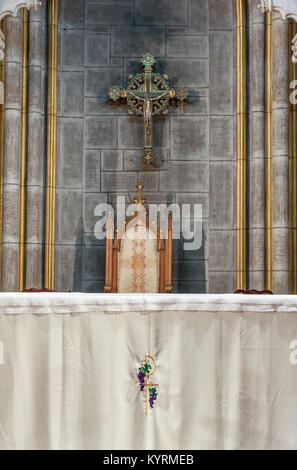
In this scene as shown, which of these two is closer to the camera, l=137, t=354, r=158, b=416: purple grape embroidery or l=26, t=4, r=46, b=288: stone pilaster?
l=137, t=354, r=158, b=416: purple grape embroidery

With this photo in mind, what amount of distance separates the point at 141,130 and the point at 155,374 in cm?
497

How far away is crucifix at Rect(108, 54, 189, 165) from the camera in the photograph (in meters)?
7.70

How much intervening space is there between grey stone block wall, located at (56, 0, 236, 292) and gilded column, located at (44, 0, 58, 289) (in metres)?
0.08

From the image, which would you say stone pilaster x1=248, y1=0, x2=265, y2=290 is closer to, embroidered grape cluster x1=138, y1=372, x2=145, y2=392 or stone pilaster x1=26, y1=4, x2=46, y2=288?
stone pilaster x1=26, y1=4, x2=46, y2=288

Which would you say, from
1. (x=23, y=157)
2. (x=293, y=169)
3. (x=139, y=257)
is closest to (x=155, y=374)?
(x=139, y=257)

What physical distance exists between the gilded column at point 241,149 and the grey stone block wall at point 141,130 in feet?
0.30

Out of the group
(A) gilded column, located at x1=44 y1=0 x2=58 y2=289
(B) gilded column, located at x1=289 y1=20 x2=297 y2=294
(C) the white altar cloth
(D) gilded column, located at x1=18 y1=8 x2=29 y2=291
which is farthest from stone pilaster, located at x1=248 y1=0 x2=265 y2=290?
(C) the white altar cloth

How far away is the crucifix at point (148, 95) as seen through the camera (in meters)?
7.70

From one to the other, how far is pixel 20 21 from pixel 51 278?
10.3ft

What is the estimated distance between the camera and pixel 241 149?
7723mm

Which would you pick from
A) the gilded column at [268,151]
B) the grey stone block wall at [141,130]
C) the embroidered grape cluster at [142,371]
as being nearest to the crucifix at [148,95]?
the grey stone block wall at [141,130]

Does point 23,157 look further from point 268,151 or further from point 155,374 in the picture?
point 155,374
